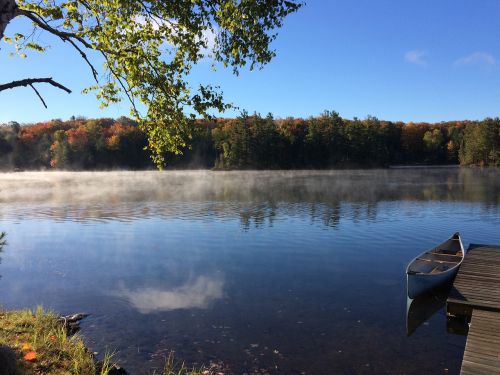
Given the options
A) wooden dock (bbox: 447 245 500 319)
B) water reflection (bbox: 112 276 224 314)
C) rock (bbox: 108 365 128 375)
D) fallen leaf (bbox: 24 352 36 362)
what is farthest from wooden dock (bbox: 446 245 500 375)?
fallen leaf (bbox: 24 352 36 362)

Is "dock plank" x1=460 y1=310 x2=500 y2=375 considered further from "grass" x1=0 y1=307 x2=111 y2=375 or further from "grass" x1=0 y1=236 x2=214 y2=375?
"grass" x1=0 y1=307 x2=111 y2=375

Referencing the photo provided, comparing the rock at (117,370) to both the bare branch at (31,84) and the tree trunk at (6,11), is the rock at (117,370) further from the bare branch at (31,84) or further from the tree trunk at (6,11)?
the tree trunk at (6,11)

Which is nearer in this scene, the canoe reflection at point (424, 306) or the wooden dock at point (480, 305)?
the wooden dock at point (480, 305)

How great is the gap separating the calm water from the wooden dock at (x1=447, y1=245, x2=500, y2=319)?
99 centimetres

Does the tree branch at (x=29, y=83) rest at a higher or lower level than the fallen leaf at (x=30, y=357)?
higher

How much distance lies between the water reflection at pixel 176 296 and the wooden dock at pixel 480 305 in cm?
1052

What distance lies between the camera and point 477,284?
19000 millimetres

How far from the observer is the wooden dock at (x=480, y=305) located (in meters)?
11.8

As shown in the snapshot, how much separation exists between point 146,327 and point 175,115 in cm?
844

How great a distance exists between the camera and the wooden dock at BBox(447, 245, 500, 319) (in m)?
16.5

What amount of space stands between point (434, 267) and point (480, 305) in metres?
6.41

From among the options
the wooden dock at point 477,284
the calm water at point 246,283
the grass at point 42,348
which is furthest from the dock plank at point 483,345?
the grass at point 42,348

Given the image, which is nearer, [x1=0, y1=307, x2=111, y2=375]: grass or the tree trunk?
the tree trunk

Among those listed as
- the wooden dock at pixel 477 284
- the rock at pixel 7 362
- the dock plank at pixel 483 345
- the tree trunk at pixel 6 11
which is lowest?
the dock plank at pixel 483 345
